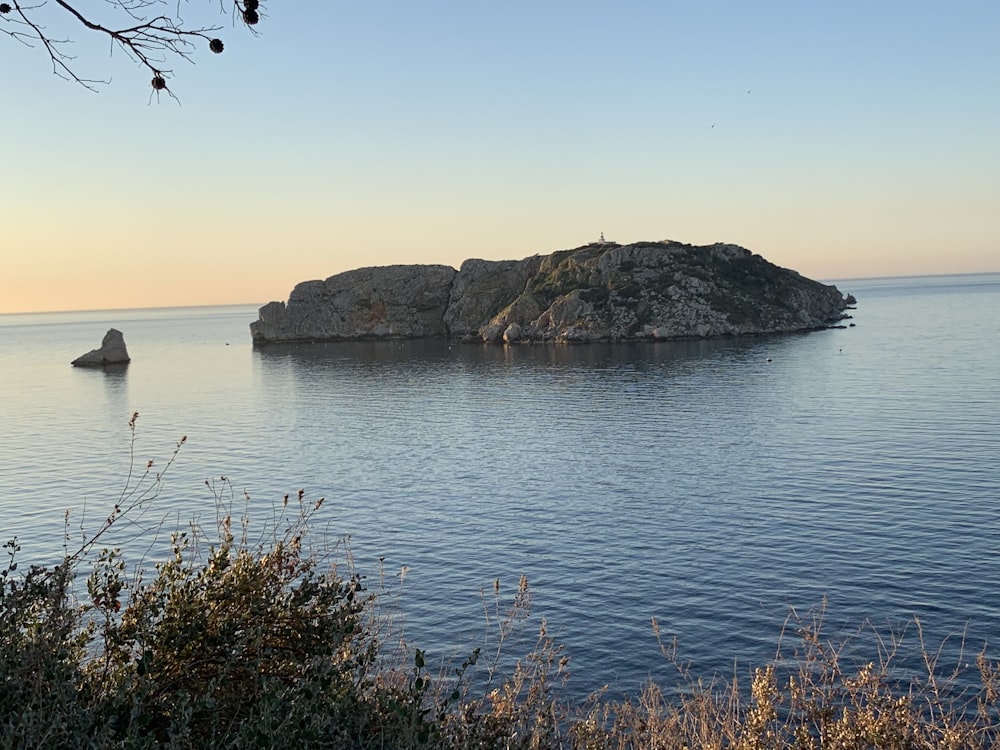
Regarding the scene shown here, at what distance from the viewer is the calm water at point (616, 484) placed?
108 ft

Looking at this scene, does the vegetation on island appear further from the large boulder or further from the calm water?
the large boulder

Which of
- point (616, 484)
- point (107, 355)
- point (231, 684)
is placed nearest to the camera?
point (231, 684)

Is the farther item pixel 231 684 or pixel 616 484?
pixel 616 484

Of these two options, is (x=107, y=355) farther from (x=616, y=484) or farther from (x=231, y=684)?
(x=231, y=684)

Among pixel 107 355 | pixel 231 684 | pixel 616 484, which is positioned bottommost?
pixel 616 484

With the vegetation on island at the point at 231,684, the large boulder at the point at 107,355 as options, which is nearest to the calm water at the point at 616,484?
the vegetation on island at the point at 231,684

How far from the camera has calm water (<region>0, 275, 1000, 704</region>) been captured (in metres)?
33.0

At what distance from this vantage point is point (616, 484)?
5584 centimetres

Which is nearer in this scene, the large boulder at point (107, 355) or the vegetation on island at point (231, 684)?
the vegetation on island at point (231, 684)

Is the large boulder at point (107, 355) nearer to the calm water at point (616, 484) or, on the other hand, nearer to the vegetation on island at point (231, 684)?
the calm water at point (616, 484)

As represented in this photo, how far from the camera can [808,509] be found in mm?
46531

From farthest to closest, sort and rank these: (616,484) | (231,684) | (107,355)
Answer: (107,355) → (616,484) → (231,684)

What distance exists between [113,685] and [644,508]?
42.0 meters

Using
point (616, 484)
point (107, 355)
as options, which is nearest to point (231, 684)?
point (616, 484)
